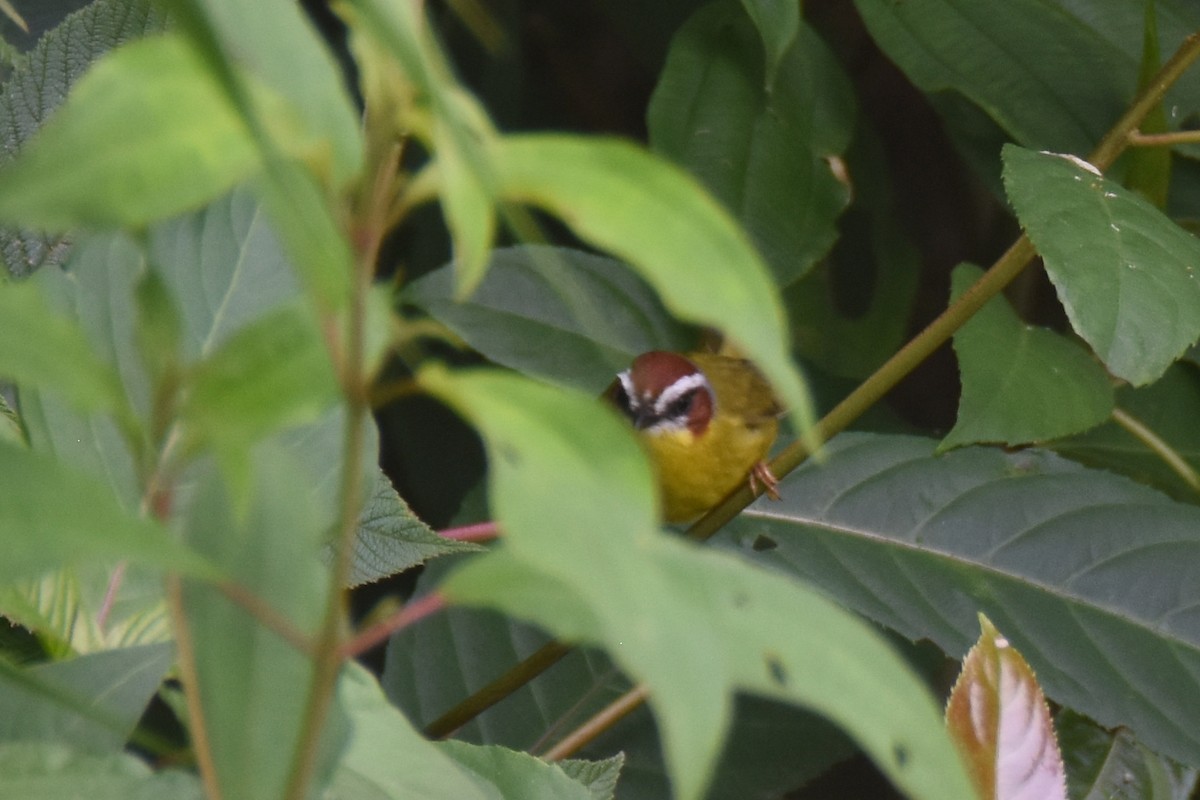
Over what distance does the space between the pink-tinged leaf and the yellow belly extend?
107cm

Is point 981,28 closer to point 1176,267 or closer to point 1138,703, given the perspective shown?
point 1176,267

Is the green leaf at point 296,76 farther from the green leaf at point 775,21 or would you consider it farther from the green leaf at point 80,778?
the green leaf at point 775,21

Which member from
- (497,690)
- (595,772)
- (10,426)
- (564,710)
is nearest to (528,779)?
(595,772)

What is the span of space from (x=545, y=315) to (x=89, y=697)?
919mm

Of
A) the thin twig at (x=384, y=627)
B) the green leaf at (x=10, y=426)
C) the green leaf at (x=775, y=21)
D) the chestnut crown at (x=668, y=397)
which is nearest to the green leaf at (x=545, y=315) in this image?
the green leaf at (x=775, y=21)

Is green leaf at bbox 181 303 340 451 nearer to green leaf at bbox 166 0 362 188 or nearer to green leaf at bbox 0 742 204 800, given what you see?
green leaf at bbox 166 0 362 188

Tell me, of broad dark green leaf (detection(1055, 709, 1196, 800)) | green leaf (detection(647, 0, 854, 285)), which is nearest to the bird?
green leaf (detection(647, 0, 854, 285))

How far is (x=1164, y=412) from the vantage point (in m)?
1.47

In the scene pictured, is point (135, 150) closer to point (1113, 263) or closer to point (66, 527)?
point (66, 527)

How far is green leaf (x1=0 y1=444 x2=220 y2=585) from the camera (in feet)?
1.11

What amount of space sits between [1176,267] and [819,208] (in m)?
0.48

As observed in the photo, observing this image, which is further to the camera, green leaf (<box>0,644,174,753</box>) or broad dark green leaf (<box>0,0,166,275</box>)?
broad dark green leaf (<box>0,0,166,275</box>)

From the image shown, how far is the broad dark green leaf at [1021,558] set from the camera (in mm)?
1160

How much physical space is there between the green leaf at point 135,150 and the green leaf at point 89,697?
25cm
